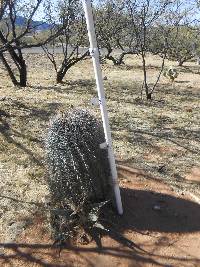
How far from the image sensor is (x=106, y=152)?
19.3 feet

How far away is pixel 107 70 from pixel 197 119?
9.19m

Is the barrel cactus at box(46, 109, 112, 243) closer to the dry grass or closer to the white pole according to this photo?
the white pole

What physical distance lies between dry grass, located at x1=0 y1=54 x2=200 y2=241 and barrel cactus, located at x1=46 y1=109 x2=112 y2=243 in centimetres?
49

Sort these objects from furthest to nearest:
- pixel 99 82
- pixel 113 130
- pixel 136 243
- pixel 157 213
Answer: pixel 113 130
pixel 157 213
pixel 136 243
pixel 99 82

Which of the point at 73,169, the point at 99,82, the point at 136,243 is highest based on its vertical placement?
the point at 99,82

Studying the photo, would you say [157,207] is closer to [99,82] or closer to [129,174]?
[129,174]

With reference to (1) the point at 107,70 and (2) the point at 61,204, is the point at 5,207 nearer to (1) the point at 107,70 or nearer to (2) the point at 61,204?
(2) the point at 61,204

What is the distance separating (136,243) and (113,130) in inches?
163

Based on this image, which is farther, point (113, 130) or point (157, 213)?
point (113, 130)

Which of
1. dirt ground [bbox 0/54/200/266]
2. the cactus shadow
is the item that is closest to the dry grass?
dirt ground [bbox 0/54/200/266]

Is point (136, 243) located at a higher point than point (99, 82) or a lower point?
lower

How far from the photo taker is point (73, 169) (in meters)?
5.59

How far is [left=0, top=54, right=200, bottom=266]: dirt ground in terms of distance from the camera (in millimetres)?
5285

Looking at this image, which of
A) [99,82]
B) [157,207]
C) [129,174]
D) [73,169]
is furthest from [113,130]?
[99,82]
